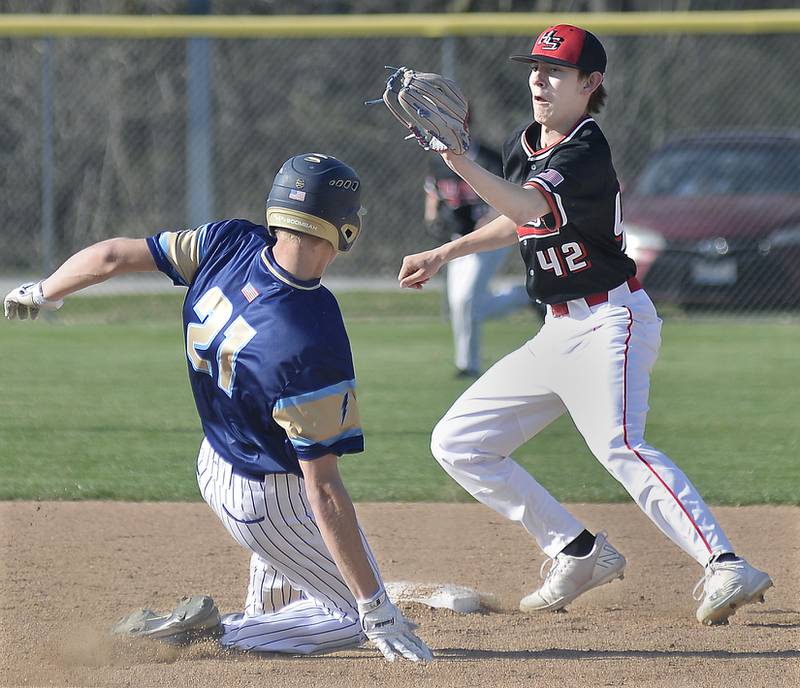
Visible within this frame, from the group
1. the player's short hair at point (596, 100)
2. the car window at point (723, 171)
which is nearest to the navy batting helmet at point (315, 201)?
the player's short hair at point (596, 100)

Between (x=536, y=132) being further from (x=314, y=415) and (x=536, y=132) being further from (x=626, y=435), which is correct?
(x=314, y=415)

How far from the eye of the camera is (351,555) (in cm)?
328

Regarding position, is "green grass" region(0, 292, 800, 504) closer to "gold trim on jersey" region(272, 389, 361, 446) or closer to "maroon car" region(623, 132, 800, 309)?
"maroon car" region(623, 132, 800, 309)

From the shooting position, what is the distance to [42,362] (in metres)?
9.83

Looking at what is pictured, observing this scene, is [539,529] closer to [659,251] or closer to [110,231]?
[659,251]

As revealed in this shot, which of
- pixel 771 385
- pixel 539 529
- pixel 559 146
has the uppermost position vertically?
pixel 559 146

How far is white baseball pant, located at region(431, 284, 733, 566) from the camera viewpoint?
3910 millimetres

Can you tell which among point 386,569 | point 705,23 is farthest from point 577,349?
point 705,23

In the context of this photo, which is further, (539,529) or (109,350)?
(109,350)

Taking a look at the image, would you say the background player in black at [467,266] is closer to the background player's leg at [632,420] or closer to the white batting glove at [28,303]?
the background player's leg at [632,420]

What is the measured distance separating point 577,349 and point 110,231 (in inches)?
430

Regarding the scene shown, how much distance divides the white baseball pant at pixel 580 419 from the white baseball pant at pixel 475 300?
4.32 meters

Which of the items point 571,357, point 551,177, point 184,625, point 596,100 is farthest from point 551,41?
point 184,625

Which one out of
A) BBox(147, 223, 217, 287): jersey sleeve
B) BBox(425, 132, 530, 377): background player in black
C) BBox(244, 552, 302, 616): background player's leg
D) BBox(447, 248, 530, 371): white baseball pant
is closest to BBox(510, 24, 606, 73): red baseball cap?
BBox(147, 223, 217, 287): jersey sleeve
